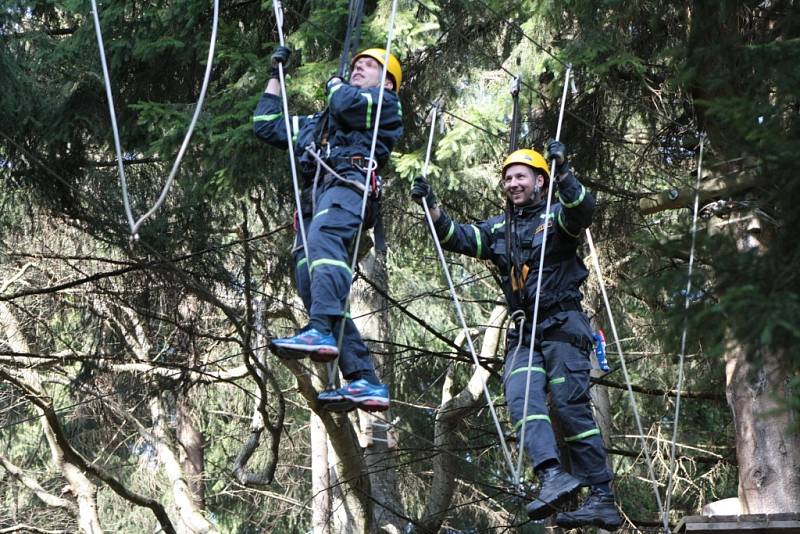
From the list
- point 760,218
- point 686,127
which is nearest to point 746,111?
point 760,218

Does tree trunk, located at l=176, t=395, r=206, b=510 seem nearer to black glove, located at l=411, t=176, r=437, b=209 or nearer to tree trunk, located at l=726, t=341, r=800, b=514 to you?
tree trunk, located at l=726, t=341, r=800, b=514

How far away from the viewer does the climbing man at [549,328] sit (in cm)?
541

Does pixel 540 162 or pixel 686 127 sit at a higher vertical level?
pixel 686 127

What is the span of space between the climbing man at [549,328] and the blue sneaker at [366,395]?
2.48ft

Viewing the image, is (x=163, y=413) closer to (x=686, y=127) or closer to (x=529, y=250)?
(x=686, y=127)

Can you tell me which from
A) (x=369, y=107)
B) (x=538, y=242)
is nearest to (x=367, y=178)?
(x=369, y=107)

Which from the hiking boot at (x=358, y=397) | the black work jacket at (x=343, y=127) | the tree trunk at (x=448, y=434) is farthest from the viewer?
the tree trunk at (x=448, y=434)

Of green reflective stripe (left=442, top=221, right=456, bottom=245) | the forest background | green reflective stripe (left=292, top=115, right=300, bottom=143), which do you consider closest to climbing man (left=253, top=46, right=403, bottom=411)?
green reflective stripe (left=292, top=115, right=300, bottom=143)

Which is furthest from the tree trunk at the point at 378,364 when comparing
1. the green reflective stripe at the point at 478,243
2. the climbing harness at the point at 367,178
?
the climbing harness at the point at 367,178

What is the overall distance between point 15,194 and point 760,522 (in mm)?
6689

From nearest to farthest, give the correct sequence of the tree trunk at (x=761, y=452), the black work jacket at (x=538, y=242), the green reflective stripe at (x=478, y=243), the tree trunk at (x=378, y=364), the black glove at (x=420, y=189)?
the black work jacket at (x=538, y=242) → the black glove at (x=420, y=189) → the green reflective stripe at (x=478, y=243) → the tree trunk at (x=761, y=452) → the tree trunk at (x=378, y=364)

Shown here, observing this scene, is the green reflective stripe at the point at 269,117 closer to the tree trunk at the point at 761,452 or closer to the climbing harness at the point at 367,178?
the climbing harness at the point at 367,178

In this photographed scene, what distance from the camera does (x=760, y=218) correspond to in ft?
23.0

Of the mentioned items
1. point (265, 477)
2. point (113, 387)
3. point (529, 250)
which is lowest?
point (265, 477)
